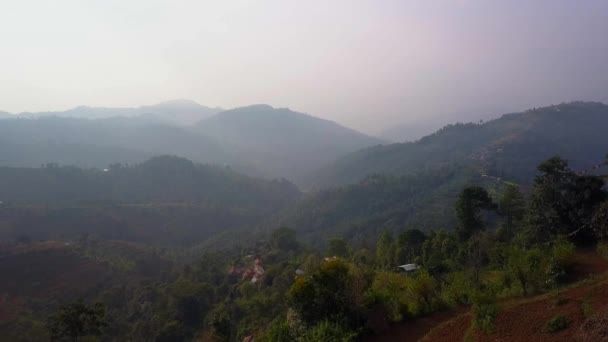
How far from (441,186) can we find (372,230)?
20647 millimetres

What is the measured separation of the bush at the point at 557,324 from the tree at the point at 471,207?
15875 mm

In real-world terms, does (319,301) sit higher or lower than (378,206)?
higher

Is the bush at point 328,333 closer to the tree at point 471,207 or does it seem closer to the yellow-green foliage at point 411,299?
the yellow-green foliage at point 411,299

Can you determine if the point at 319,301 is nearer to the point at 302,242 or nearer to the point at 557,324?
the point at 557,324

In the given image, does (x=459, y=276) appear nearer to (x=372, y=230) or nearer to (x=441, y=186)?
(x=372, y=230)

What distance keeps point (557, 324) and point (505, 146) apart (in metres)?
112

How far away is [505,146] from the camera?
108688 mm

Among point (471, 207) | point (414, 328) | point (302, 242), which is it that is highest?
point (471, 207)

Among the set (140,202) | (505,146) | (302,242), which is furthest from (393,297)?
(505,146)

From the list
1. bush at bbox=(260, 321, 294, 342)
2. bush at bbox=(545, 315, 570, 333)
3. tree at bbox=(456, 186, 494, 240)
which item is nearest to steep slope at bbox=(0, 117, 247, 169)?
tree at bbox=(456, 186, 494, 240)

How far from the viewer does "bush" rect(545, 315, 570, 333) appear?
912 centimetres

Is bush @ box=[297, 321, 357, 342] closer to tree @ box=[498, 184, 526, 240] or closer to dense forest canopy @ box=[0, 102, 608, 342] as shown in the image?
dense forest canopy @ box=[0, 102, 608, 342]

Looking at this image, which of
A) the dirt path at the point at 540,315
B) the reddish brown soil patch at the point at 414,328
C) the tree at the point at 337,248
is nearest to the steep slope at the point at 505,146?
the tree at the point at 337,248

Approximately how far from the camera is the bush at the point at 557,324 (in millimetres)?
9117
